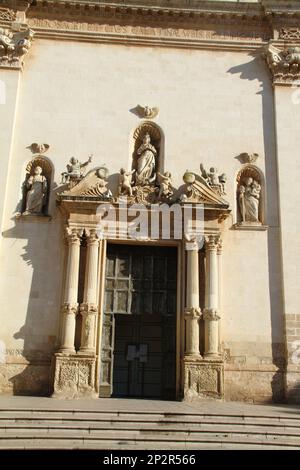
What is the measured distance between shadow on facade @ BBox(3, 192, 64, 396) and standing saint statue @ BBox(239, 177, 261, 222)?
4953mm

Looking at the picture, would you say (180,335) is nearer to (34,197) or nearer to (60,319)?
(60,319)

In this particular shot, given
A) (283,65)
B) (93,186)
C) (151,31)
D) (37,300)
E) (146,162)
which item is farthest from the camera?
(151,31)

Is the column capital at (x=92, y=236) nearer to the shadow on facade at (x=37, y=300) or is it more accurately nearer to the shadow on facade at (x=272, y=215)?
the shadow on facade at (x=37, y=300)

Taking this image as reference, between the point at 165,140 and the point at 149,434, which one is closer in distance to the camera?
the point at 149,434

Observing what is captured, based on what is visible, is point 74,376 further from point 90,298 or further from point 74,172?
point 74,172

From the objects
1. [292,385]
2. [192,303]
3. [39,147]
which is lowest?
[292,385]

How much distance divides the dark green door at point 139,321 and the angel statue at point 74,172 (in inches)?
80.6

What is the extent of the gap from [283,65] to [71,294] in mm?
8805

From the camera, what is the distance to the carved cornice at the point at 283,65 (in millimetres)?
15148

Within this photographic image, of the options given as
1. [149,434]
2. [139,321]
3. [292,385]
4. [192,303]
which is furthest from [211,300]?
[149,434]

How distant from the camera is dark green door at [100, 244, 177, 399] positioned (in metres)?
13.5

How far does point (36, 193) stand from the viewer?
46.0ft

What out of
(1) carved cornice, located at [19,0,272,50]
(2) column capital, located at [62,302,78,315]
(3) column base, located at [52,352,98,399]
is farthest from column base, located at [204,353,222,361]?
(1) carved cornice, located at [19,0,272,50]

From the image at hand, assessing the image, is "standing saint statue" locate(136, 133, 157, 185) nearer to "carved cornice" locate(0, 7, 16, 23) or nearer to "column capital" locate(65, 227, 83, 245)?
"column capital" locate(65, 227, 83, 245)
